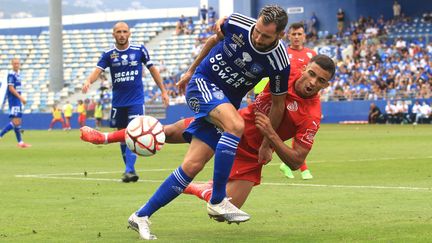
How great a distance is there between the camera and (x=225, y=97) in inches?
356

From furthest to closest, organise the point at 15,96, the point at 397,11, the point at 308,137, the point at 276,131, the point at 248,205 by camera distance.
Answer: the point at 397,11, the point at 15,96, the point at 248,205, the point at 276,131, the point at 308,137

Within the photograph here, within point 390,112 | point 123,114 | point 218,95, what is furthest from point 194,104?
point 390,112

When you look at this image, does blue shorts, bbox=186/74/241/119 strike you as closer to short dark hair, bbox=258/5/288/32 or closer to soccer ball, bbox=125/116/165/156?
soccer ball, bbox=125/116/165/156

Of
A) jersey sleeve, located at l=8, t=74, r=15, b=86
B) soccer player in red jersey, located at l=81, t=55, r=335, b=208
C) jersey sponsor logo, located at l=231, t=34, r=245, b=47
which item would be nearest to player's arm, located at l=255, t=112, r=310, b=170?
soccer player in red jersey, located at l=81, t=55, r=335, b=208

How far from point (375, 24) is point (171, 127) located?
49.4m

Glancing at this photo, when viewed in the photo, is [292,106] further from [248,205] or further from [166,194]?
[248,205]

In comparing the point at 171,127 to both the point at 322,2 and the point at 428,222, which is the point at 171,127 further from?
the point at 322,2

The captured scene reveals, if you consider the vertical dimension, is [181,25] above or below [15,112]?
above

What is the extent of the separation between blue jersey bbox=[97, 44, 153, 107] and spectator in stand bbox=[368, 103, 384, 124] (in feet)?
107

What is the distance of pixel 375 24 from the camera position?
57.8 metres

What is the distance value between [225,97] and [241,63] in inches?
13.9

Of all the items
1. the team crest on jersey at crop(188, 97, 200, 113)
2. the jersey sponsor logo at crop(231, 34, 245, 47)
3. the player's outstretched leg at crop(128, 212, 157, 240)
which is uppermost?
the jersey sponsor logo at crop(231, 34, 245, 47)

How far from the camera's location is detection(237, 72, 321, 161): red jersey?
372 inches

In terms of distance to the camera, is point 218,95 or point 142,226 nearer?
point 142,226
